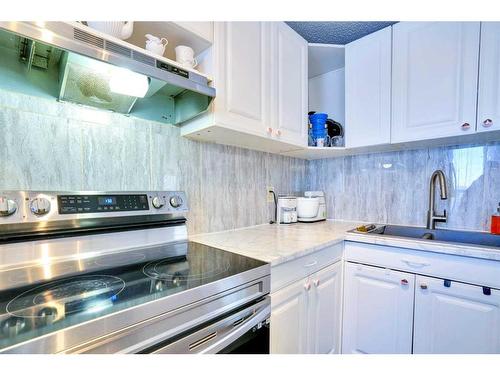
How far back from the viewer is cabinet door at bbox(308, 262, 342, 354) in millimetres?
1159

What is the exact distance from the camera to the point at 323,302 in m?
1.23

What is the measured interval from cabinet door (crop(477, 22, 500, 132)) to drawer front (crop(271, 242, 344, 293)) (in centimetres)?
94

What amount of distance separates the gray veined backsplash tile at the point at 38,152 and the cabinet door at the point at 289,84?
96 centimetres

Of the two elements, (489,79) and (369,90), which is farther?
(369,90)

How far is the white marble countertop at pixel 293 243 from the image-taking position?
994mm

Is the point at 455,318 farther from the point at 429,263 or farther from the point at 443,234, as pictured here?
the point at 443,234

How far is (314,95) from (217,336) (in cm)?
195

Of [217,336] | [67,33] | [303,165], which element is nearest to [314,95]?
[303,165]

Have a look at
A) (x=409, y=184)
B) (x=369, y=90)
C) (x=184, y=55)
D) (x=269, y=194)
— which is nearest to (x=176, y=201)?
(x=184, y=55)

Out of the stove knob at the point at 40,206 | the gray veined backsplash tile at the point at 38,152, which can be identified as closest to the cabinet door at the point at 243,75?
the gray veined backsplash tile at the point at 38,152

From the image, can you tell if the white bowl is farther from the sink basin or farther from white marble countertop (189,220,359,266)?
the sink basin

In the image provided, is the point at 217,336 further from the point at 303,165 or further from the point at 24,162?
the point at 303,165

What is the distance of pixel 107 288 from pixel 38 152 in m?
0.60

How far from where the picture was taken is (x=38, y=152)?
86 centimetres
